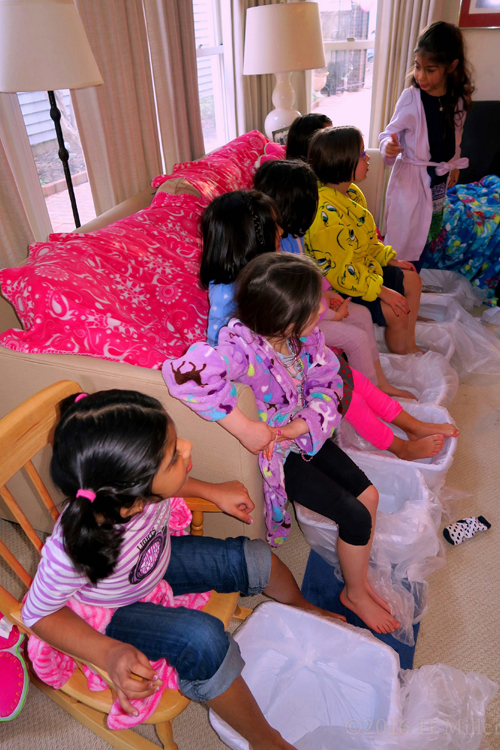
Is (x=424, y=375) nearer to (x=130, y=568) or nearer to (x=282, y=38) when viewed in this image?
(x=130, y=568)

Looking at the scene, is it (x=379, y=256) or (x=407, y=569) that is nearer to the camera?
(x=407, y=569)

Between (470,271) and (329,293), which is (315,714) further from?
(470,271)

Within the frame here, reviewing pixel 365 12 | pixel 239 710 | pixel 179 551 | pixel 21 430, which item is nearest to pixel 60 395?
pixel 21 430

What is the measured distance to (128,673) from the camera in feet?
2.57

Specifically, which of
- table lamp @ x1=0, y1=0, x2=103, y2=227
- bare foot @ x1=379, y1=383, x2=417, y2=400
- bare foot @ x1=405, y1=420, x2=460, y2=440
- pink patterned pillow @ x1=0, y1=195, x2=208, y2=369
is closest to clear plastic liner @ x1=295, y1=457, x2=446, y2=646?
bare foot @ x1=405, y1=420, x2=460, y2=440

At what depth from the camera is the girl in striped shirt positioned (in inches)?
30.8

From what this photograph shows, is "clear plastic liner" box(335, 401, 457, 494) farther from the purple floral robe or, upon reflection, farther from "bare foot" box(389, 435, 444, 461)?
the purple floral robe

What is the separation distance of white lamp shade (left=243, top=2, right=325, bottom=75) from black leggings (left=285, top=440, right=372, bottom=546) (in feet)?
7.60

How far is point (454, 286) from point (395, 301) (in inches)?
36.5

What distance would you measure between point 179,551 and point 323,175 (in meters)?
1.46

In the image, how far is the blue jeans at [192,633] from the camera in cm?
89

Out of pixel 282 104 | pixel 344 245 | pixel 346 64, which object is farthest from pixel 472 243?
pixel 346 64

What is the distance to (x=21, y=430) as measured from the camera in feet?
2.93

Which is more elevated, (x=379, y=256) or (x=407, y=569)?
(x=379, y=256)
